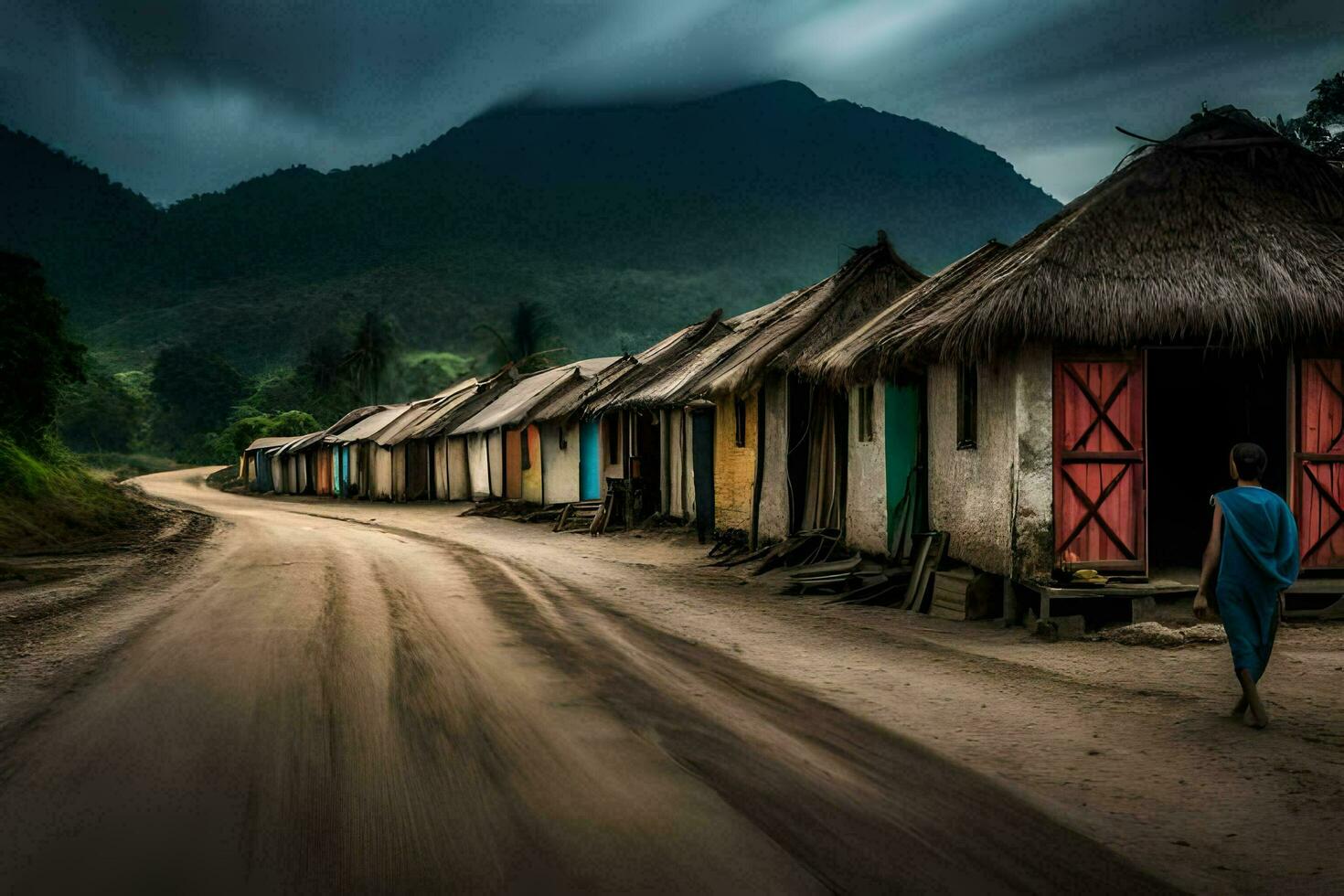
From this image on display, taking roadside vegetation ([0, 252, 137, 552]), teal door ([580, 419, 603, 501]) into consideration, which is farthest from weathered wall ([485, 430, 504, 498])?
roadside vegetation ([0, 252, 137, 552])

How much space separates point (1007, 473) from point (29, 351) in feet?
58.4

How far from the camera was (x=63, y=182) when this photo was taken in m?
124

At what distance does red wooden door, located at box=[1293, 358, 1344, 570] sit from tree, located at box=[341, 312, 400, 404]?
2559 inches

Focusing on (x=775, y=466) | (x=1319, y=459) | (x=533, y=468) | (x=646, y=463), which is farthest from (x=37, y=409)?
(x=1319, y=459)

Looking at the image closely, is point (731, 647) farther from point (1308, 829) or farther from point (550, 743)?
point (1308, 829)

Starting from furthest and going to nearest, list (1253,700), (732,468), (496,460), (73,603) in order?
1. (496,460)
2. (732,468)
3. (73,603)
4. (1253,700)

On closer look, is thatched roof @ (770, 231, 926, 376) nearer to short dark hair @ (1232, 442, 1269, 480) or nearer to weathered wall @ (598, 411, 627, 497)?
weathered wall @ (598, 411, 627, 497)

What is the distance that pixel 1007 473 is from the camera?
9.34 meters

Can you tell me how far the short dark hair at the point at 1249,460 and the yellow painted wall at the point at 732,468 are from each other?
10333 mm

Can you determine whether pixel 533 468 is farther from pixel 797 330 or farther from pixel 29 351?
pixel 797 330

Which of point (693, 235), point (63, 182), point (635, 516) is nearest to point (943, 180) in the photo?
point (693, 235)

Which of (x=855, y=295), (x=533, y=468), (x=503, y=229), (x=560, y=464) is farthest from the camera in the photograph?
(x=503, y=229)

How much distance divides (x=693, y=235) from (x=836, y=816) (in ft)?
502

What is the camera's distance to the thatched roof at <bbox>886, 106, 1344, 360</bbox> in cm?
878
